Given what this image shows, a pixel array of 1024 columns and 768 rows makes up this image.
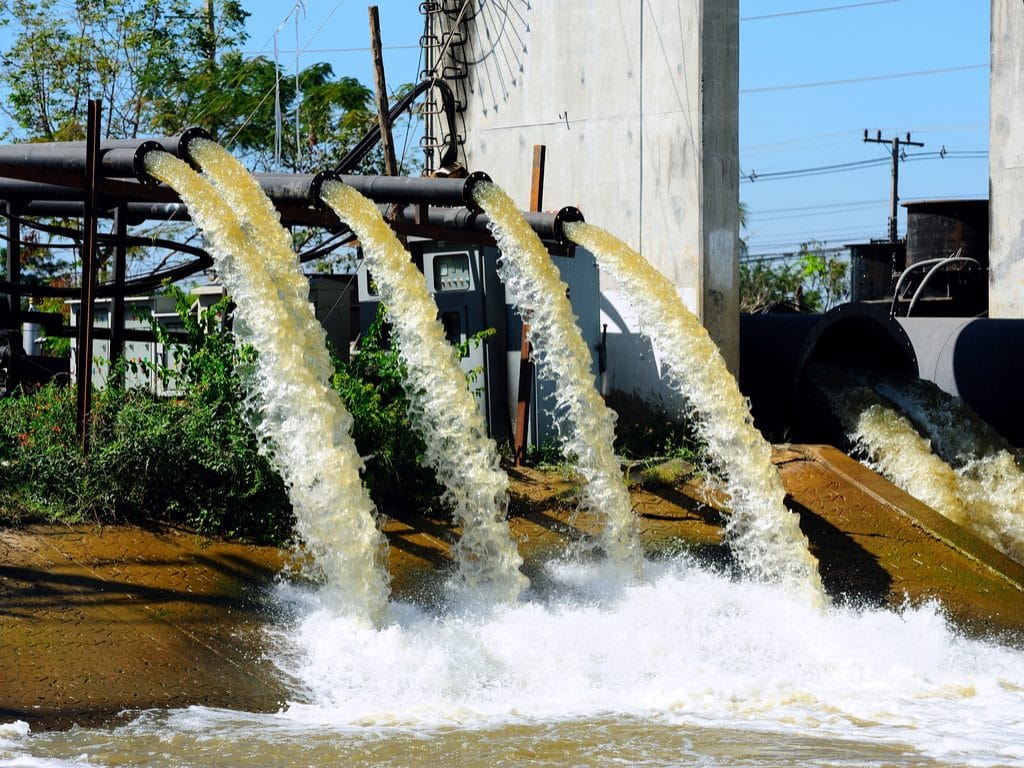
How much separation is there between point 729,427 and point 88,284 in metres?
4.16

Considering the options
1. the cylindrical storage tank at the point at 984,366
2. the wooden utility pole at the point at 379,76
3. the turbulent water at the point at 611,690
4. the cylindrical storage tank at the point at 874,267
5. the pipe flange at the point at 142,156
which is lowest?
the turbulent water at the point at 611,690

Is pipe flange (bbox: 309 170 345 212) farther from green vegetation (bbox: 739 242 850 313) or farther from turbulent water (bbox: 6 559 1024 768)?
green vegetation (bbox: 739 242 850 313)

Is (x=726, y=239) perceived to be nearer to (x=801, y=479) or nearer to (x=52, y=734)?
(x=801, y=479)

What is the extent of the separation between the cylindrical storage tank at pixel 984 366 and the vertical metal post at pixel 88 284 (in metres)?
9.17

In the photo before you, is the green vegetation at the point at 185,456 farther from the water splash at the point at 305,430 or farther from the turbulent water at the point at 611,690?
the turbulent water at the point at 611,690

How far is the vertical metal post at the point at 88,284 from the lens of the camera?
7.55 m

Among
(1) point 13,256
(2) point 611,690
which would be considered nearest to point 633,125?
(1) point 13,256

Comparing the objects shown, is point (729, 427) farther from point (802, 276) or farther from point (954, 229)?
point (802, 276)

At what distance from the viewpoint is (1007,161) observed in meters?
15.2

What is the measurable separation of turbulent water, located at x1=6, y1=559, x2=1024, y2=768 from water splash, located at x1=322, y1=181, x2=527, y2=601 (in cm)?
52

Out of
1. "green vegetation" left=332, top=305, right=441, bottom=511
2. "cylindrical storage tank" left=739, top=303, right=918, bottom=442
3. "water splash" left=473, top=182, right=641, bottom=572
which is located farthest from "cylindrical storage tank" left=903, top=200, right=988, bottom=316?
"green vegetation" left=332, top=305, right=441, bottom=511

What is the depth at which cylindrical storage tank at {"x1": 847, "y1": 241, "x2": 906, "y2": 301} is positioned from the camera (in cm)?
2064

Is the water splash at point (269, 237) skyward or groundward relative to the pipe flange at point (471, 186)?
groundward

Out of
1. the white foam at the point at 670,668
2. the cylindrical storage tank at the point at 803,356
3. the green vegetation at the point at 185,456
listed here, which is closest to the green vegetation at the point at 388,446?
the green vegetation at the point at 185,456
